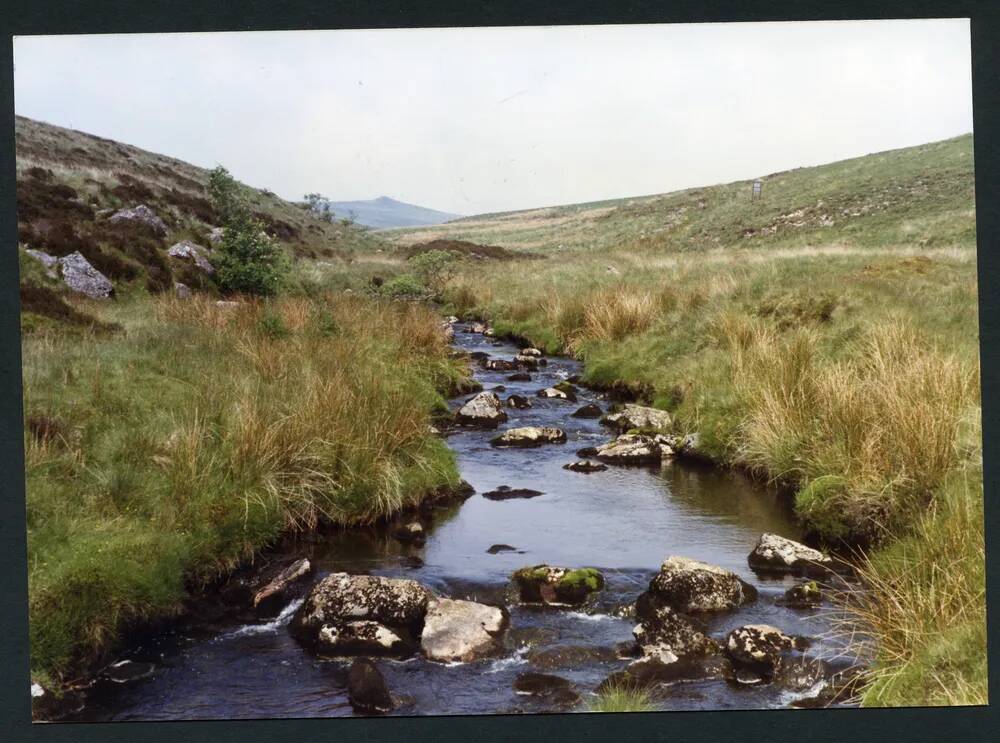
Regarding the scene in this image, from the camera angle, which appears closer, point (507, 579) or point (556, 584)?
point (556, 584)

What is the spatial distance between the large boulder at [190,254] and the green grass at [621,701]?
1062cm

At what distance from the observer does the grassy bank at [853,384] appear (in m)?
3.87

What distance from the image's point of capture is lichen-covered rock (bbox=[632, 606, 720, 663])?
418 cm

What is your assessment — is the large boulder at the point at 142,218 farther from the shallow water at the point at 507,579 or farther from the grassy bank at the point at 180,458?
the shallow water at the point at 507,579

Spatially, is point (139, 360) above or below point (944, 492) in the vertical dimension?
above

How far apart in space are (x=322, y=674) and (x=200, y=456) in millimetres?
1998

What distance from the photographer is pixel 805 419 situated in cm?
651

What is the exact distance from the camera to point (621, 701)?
3822 millimetres

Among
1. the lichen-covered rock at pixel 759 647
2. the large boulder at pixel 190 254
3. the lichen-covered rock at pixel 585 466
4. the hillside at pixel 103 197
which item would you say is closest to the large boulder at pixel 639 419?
the lichen-covered rock at pixel 585 466

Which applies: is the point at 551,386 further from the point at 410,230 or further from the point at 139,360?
the point at 410,230

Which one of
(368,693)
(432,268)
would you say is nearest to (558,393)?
(368,693)

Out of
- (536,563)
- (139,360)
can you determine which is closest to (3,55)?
(139,360)

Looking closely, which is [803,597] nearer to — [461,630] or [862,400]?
[862,400]

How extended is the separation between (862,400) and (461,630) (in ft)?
11.7
